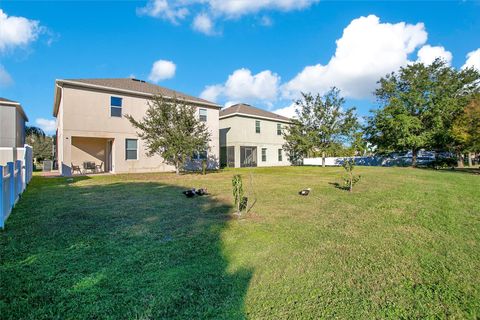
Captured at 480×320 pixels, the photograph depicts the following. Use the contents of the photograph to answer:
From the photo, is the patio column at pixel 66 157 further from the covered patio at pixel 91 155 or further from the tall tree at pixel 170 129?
the tall tree at pixel 170 129

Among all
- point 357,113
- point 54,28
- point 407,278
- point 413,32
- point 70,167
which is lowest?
point 407,278

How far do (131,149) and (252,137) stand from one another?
12.7m

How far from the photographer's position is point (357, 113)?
994 inches

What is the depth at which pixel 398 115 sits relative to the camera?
23.1m

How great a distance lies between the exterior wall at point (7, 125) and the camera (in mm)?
16984

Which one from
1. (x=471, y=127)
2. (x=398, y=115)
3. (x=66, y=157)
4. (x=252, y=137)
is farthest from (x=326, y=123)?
(x=66, y=157)

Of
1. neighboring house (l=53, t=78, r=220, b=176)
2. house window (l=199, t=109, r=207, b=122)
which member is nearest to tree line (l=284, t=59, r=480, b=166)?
house window (l=199, t=109, r=207, b=122)

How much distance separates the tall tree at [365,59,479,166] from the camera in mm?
21812

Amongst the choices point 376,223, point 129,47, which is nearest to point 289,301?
point 376,223

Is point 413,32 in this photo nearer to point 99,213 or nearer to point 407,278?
point 407,278

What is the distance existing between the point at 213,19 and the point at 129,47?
5.89m

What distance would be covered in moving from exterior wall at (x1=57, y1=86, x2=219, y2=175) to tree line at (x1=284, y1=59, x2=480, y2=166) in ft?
54.0

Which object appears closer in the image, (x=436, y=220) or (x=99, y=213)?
(x=436, y=220)

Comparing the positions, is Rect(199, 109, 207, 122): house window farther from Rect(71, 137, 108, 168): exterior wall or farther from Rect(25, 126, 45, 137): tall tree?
Rect(25, 126, 45, 137): tall tree
